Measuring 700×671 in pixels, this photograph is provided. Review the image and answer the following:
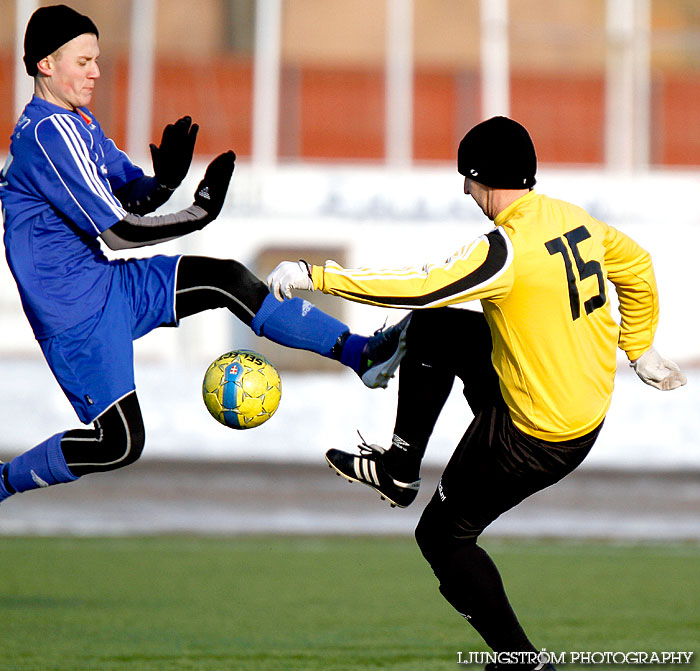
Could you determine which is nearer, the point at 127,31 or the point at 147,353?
the point at 147,353

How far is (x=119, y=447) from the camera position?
18.6 feet

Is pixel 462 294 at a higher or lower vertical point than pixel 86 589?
higher

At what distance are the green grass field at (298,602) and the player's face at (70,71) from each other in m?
2.67

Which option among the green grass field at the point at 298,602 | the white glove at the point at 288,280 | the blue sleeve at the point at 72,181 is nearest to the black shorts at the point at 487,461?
the white glove at the point at 288,280

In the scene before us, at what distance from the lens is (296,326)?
5.90m

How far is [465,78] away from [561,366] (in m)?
18.9

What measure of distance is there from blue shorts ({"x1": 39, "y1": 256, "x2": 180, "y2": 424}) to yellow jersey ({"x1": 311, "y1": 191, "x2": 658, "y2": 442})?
1.16m

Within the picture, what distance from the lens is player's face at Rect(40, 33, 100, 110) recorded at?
5.59 metres

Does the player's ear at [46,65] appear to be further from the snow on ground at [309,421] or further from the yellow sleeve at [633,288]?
the snow on ground at [309,421]

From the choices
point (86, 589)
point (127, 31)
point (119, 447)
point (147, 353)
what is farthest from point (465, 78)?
point (119, 447)

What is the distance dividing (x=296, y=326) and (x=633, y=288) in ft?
4.97

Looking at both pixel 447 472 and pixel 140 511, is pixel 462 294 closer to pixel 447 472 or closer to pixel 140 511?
pixel 447 472

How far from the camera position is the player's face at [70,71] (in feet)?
18.3

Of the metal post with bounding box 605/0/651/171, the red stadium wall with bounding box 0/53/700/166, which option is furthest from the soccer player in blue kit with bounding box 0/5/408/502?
the red stadium wall with bounding box 0/53/700/166
